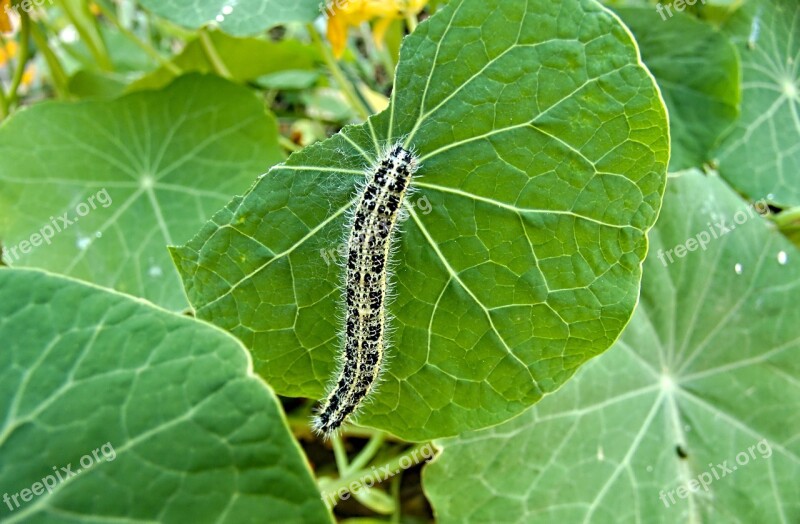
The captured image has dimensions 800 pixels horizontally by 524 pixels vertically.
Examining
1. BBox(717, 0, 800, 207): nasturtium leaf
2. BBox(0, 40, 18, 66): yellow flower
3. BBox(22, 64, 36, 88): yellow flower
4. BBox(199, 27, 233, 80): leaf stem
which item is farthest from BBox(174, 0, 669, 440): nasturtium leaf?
BBox(22, 64, 36, 88): yellow flower

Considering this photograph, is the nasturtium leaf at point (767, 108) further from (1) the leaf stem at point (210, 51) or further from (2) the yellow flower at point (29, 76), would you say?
(2) the yellow flower at point (29, 76)

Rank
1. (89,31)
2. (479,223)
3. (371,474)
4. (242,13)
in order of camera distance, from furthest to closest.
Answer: (89,31)
(371,474)
(242,13)
(479,223)

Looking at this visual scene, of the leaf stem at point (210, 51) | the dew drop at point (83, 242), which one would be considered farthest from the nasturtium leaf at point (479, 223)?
the leaf stem at point (210, 51)

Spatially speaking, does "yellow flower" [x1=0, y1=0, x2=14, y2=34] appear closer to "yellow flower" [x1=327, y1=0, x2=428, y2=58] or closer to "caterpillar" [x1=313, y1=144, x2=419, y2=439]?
"yellow flower" [x1=327, y1=0, x2=428, y2=58]

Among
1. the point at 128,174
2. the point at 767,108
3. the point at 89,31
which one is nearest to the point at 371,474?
the point at 128,174

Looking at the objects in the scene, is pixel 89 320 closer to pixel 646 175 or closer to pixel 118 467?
pixel 118 467

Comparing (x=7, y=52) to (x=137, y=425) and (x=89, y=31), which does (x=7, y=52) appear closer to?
(x=89, y=31)
